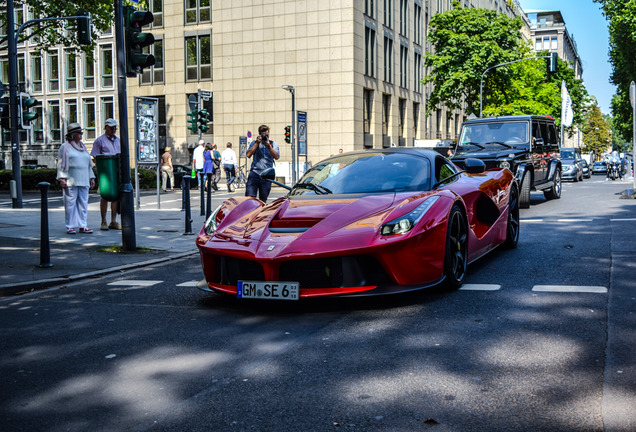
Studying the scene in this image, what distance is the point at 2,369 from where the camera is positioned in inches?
162

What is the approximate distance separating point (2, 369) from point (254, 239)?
78.6 inches

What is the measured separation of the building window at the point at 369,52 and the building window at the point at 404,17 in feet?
21.0

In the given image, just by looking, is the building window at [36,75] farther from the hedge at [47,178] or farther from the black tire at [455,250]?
the black tire at [455,250]

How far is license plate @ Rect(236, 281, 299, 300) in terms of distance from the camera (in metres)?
4.98

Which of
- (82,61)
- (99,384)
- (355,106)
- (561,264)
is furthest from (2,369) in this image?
(82,61)

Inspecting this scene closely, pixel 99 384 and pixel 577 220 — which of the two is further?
pixel 577 220

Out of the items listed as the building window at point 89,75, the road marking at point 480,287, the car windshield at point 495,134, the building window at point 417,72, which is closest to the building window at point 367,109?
the building window at point 417,72

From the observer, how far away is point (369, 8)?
136 ft

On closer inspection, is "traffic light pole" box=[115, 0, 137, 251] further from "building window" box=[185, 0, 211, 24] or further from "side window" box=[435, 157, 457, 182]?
"building window" box=[185, 0, 211, 24]

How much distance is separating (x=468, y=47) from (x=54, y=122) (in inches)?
1123

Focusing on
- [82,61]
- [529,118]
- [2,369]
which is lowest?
[2,369]

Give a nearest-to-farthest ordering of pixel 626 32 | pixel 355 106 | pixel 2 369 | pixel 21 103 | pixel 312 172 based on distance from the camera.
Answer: pixel 2 369, pixel 312 172, pixel 21 103, pixel 355 106, pixel 626 32

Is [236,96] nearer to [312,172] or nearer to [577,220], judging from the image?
[577,220]

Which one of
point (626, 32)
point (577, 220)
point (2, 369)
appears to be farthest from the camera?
point (626, 32)
